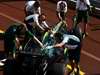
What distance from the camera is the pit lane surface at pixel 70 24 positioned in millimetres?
14830

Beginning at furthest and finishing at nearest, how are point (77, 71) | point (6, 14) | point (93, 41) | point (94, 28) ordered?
1. point (6, 14)
2. point (94, 28)
3. point (93, 41)
4. point (77, 71)

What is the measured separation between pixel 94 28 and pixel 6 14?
4480 millimetres

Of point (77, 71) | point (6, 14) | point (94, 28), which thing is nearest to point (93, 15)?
point (94, 28)

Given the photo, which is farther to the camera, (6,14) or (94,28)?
(6,14)

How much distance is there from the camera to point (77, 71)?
1324cm

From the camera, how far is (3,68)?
13.0m

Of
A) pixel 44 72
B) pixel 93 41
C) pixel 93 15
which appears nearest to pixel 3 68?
pixel 44 72

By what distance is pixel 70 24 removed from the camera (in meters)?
20.4

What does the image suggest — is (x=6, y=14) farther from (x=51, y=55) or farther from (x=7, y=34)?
(x=51, y=55)

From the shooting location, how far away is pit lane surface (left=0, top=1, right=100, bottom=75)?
1483 centimetres

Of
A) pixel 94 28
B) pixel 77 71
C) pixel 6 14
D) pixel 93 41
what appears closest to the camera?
pixel 77 71

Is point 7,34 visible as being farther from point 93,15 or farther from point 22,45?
point 93,15

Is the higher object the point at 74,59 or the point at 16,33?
the point at 16,33

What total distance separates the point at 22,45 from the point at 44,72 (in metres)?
1.25
